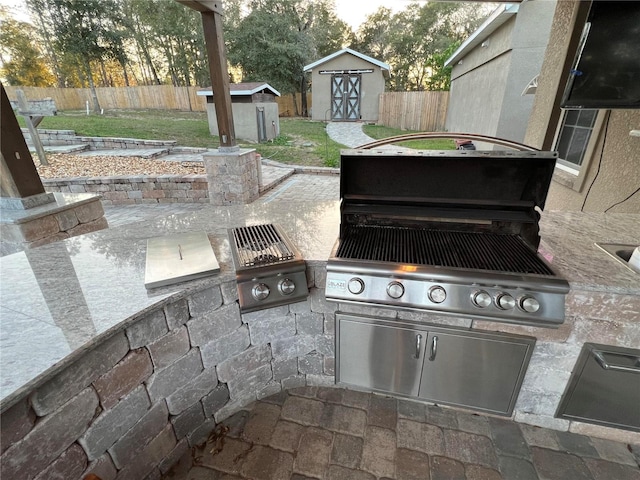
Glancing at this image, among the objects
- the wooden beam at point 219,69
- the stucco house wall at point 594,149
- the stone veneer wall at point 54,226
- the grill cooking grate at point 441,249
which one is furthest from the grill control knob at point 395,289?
the wooden beam at point 219,69

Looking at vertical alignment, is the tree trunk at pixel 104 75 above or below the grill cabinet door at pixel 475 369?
above

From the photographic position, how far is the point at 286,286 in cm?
140

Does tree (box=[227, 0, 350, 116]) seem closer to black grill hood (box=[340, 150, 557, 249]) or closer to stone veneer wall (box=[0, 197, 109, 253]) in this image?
stone veneer wall (box=[0, 197, 109, 253])

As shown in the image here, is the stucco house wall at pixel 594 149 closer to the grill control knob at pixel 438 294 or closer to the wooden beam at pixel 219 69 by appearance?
the grill control knob at pixel 438 294

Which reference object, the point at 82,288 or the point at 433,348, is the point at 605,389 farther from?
the point at 82,288

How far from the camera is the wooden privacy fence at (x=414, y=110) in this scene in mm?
12828

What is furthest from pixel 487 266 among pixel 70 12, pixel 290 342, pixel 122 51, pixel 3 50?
pixel 122 51

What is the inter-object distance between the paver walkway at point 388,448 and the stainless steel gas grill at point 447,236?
0.85 meters

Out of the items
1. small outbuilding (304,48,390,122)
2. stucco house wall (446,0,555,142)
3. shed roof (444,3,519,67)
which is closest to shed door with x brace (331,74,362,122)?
small outbuilding (304,48,390,122)

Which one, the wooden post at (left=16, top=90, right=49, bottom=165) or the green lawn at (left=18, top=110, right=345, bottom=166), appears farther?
the green lawn at (left=18, top=110, right=345, bottom=166)

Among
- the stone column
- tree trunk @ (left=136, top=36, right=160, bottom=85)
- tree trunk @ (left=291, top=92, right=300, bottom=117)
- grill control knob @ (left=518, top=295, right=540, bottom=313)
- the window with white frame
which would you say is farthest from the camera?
tree trunk @ (left=291, top=92, right=300, bottom=117)

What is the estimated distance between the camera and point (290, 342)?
5.82 feet

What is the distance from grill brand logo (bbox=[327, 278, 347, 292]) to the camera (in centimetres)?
137

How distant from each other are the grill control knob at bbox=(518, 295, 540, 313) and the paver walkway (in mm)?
919
